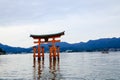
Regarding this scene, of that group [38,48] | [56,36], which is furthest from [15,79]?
[38,48]

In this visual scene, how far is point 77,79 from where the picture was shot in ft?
85.8

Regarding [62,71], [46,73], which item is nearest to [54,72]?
[46,73]

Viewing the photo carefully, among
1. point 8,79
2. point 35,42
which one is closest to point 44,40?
point 35,42

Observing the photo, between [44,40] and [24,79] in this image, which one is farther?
[44,40]

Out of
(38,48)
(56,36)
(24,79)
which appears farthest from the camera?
(38,48)

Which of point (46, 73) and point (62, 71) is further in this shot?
point (62, 71)

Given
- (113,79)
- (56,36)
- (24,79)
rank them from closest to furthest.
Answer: (113,79), (24,79), (56,36)

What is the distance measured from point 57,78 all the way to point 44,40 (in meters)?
31.8

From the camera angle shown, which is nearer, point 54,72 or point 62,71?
point 54,72

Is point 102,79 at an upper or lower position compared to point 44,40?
lower

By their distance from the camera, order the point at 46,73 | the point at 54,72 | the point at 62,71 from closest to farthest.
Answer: the point at 46,73 < the point at 54,72 < the point at 62,71

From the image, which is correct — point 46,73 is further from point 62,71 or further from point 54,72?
point 62,71

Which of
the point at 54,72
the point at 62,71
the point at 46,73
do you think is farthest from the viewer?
the point at 62,71

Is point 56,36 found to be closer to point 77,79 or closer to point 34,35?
point 34,35
